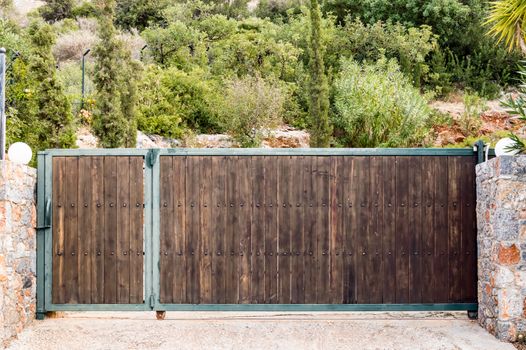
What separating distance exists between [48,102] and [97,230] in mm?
4391

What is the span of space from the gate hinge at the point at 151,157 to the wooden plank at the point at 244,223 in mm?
764

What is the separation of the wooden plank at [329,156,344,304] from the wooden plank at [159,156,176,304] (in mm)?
1450

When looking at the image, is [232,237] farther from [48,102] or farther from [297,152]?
[48,102]

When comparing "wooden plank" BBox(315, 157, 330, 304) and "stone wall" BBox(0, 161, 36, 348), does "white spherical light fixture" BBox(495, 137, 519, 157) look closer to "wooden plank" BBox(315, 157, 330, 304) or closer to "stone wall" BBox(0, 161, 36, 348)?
"wooden plank" BBox(315, 157, 330, 304)

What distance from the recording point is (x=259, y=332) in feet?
16.1

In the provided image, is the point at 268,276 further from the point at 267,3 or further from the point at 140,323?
the point at 267,3

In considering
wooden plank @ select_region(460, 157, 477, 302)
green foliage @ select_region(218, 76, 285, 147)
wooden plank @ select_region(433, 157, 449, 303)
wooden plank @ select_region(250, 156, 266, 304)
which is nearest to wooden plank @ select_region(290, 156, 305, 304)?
wooden plank @ select_region(250, 156, 266, 304)

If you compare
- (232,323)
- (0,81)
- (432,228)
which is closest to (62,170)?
(0,81)

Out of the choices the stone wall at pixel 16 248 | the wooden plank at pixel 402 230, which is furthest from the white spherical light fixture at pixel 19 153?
the wooden plank at pixel 402 230

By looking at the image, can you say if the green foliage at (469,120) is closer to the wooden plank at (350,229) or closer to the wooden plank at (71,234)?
the wooden plank at (350,229)

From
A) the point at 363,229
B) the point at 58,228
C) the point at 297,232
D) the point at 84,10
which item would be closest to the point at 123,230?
the point at 58,228

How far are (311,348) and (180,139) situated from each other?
9178 millimetres

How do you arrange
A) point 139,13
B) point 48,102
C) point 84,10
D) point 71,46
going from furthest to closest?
point 84,10
point 139,13
point 71,46
point 48,102

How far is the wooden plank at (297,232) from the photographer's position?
520 cm
